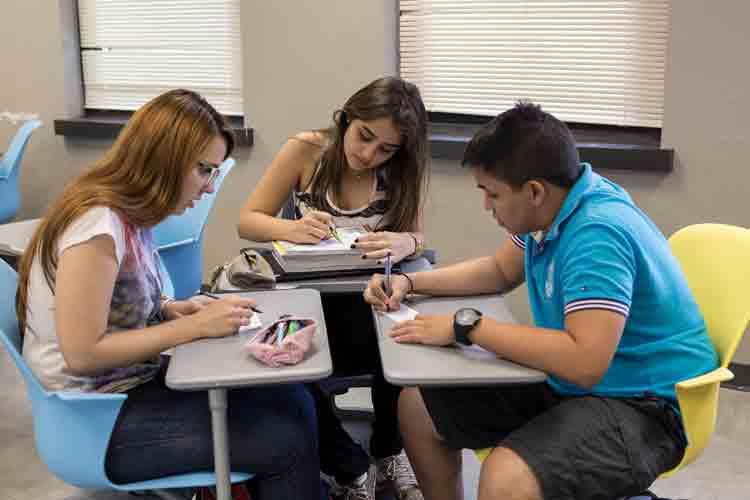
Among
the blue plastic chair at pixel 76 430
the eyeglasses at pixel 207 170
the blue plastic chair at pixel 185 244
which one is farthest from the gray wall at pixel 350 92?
the blue plastic chair at pixel 76 430

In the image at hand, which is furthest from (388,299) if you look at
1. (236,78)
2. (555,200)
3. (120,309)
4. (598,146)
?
(236,78)

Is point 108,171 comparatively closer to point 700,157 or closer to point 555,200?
point 555,200

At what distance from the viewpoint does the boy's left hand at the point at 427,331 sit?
5.41 ft

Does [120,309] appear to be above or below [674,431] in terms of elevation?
above

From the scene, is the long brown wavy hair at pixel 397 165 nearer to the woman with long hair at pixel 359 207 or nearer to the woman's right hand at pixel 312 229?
the woman with long hair at pixel 359 207

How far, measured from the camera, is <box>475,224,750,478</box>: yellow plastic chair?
1.68 metres

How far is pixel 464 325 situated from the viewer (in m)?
1.62

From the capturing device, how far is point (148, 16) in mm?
4238

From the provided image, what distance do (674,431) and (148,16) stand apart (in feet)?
11.0

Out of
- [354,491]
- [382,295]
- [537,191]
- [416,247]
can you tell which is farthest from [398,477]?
[537,191]

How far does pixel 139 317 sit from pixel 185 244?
1.06m

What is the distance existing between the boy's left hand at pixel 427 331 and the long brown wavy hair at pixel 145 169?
0.51 meters

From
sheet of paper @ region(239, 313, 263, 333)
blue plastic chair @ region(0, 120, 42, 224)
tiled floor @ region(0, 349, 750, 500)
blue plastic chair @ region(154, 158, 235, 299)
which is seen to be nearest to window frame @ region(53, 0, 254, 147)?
blue plastic chair @ region(0, 120, 42, 224)

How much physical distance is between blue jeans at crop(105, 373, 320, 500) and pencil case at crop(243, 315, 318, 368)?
182mm
